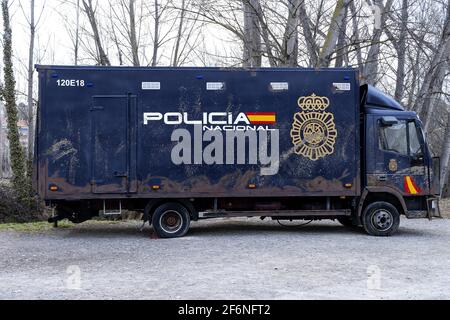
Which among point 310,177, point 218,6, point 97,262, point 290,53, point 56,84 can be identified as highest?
point 218,6

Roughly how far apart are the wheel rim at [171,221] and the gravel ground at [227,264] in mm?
378

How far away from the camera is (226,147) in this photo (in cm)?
1211

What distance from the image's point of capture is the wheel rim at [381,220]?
12.6 metres

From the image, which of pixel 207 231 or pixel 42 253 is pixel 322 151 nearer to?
pixel 207 231

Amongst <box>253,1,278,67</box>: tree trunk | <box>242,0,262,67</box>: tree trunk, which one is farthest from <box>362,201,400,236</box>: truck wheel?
<box>242,0,262,67</box>: tree trunk

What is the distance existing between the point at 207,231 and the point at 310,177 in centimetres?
282

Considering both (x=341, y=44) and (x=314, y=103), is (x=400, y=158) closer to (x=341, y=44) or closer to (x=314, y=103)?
(x=314, y=103)

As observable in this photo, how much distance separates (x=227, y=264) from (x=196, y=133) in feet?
11.8

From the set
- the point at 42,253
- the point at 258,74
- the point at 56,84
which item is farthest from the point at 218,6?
the point at 42,253

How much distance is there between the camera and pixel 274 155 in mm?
12211

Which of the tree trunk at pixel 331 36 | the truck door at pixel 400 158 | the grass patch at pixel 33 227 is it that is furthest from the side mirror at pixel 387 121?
the grass patch at pixel 33 227

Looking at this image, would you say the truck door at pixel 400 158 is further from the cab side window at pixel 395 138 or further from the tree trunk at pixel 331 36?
the tree trunk at pixel 331 36

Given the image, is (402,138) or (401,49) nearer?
(402,138)

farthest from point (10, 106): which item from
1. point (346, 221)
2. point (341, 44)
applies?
point (346, 221)
